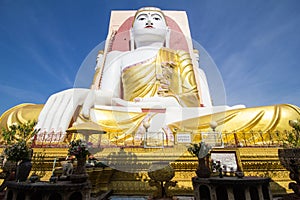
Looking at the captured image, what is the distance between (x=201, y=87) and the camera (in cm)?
681

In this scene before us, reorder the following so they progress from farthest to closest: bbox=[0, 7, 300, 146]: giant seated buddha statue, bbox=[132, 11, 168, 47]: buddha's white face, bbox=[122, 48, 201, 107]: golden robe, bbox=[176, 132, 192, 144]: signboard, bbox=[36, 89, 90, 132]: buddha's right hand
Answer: bbox=[132, 11, 168, 47]: buddha's white face → bbox=[122, 48, 201, 107]: golden robe → bbox=[36, 89, 90, 132]: buddha's right hand → bbox=[0, 7, 300, 146]: giant seated buddha statue → bbox=[176, 132, 192, 144]: signboard

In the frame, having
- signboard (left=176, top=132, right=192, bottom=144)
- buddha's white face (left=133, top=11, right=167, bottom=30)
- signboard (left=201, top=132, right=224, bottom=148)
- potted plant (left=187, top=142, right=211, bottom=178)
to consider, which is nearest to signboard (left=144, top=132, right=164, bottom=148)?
signboard (left=176, top=132, right=192, bottom=144)

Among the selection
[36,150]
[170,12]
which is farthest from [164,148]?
[170,12]

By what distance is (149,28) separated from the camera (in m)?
6.79

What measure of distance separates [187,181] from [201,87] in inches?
181

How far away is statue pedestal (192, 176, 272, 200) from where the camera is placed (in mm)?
1687

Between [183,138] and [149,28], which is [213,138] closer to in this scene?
[183,138]

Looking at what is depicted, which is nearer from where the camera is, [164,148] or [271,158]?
[271,158]

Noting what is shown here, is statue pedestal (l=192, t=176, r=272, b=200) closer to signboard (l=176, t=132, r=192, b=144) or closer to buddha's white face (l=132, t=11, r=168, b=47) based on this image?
signboard (l=176, t=132, r=192, b=144)

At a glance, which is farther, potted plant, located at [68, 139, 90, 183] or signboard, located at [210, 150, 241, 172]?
signboard, located at [210, 150, 241, 172]

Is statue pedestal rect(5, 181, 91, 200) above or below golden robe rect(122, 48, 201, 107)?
below

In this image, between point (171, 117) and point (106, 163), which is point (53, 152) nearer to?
point (106, 163)

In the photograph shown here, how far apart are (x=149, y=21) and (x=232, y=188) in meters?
6.37

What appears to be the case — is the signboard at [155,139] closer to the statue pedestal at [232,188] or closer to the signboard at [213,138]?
the signboard at [213,138]
